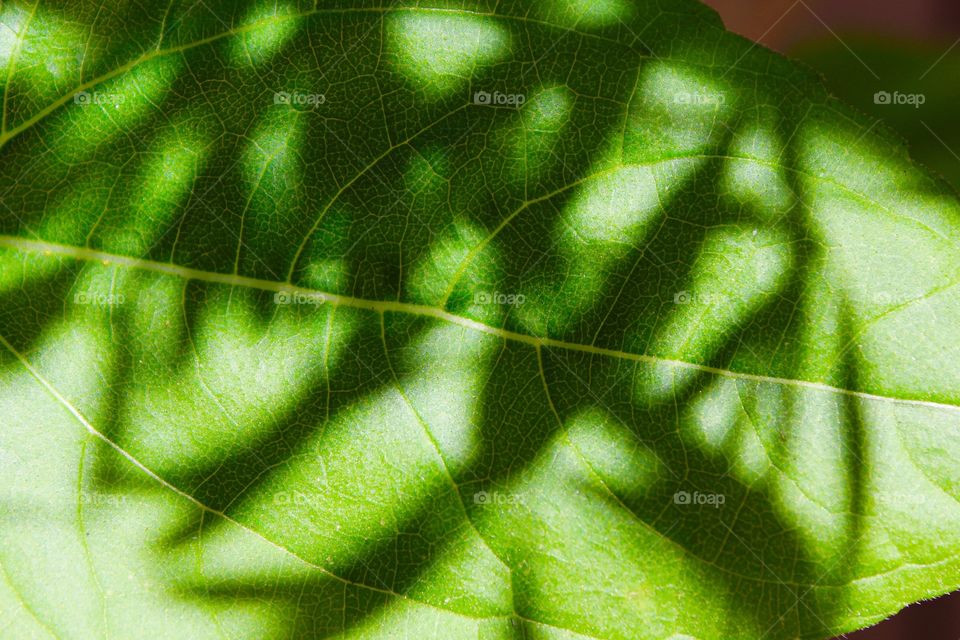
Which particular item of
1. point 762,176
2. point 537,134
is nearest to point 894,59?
point 762,176

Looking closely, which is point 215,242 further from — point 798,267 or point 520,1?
point 798,267

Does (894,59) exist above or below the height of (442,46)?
below

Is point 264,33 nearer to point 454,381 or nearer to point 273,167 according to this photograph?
point 273,167

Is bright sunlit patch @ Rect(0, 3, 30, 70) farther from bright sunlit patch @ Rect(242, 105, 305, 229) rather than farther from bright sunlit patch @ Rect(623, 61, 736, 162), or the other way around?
bright sunlit patch @ Rect(623, 61, 736, 162)

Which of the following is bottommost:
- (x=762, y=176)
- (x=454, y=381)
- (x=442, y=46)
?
(x=454, y=381)

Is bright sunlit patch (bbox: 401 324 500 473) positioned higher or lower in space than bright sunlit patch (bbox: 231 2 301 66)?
lower

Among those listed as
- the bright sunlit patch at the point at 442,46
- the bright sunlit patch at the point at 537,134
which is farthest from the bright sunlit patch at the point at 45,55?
the bright sunlit patch at the point at 537,134

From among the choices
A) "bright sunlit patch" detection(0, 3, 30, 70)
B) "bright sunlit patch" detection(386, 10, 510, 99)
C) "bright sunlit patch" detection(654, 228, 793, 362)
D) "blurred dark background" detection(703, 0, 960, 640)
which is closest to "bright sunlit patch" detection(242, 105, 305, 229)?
"bright sunlit patch" detection(386, 10, 510, 99)
